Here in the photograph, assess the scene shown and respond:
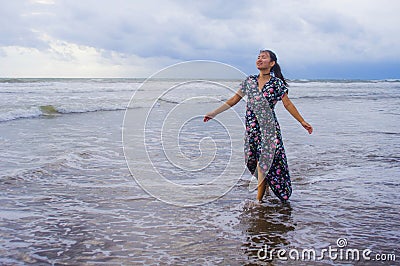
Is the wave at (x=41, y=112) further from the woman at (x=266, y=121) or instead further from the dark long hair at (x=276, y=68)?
the dark long hair at (x=276, y=68)

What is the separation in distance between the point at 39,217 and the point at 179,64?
7.13 feet

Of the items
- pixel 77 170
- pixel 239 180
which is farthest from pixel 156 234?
pixel 77 170

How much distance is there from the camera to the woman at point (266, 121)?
4711mm

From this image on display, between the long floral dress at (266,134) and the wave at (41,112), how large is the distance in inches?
443

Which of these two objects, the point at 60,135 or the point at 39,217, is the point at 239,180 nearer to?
the point at 39,217

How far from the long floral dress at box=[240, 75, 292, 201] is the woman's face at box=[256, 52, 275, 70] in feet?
0.50

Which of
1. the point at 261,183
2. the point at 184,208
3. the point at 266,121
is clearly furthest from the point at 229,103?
the point at 184,208

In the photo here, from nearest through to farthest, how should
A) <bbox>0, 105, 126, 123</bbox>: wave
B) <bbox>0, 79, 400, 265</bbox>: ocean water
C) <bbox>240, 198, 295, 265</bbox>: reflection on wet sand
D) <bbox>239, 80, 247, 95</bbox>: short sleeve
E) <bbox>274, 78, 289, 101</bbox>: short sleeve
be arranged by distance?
<bbox>0, 79, 400, 265</bbox>: ocean water < <bbox>240, 198, 295, 265</bbox>: reflection on wet sand < <bbox>274, 78, 289, 101</bbox>: short sleeve < <bbox>239, 80, 247, 95</bbox>: short sleeve < <bbox>0, 105, 126, 123</bbox>: wave

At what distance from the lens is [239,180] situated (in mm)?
6305

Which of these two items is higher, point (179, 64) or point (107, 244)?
point (179, 64)

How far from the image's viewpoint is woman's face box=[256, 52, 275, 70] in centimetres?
470

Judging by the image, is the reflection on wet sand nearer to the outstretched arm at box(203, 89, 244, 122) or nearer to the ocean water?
the ocean water

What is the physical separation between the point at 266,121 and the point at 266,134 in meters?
0.15

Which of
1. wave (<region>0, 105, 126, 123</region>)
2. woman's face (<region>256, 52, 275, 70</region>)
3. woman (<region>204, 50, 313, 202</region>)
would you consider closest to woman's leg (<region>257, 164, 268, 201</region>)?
woman (<region>204, 50, 313, 202</region>)
